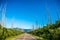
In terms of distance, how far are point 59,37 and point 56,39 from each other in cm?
39

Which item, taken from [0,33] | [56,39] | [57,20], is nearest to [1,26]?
[0,33]

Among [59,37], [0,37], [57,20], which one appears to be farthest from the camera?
[57,20]

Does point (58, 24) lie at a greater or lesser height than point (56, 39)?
greater

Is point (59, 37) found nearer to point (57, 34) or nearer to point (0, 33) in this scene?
point (57, 34)

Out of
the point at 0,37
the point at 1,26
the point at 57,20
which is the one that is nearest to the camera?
the point at 0,37

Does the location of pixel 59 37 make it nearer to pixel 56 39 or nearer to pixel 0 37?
pixel 56 39

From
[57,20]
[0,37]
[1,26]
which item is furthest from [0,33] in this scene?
[57,20]

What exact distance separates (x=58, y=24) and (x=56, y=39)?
3.45m

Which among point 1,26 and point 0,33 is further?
point 1,26

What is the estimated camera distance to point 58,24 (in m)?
13.9

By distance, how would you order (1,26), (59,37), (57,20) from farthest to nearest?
(1,26) → (57,20) → (59,37)

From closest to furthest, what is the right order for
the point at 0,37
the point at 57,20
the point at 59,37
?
the point at 59,37, the point at 0,37, the point at 57,20

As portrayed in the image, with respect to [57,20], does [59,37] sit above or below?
below

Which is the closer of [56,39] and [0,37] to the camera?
[56,39]
